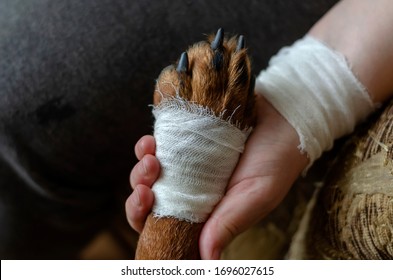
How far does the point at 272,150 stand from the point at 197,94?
0.13 metres

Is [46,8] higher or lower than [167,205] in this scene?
higher

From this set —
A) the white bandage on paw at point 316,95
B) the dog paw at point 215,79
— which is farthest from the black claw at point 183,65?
the white bandage on paw at point 316,95

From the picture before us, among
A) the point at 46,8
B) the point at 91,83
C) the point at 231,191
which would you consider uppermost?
the point at 46,8

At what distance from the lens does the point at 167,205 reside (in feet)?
2.10

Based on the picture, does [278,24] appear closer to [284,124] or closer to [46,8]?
[284,124]

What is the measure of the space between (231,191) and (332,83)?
20 cm

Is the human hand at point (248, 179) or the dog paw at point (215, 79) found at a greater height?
the dog paw at point (215, 79)

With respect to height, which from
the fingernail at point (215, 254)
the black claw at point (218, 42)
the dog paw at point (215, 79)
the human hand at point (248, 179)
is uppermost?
the black claw at point (218, 42)

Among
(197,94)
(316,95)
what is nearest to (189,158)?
(197,94)

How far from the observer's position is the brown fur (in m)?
0.65

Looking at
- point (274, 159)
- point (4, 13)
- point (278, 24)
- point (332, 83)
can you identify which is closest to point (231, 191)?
point (274, 159)

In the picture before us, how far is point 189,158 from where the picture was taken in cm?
63

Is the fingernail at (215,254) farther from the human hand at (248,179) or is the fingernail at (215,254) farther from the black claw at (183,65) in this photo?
the black claw at (183,65)

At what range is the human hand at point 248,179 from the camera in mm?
650
